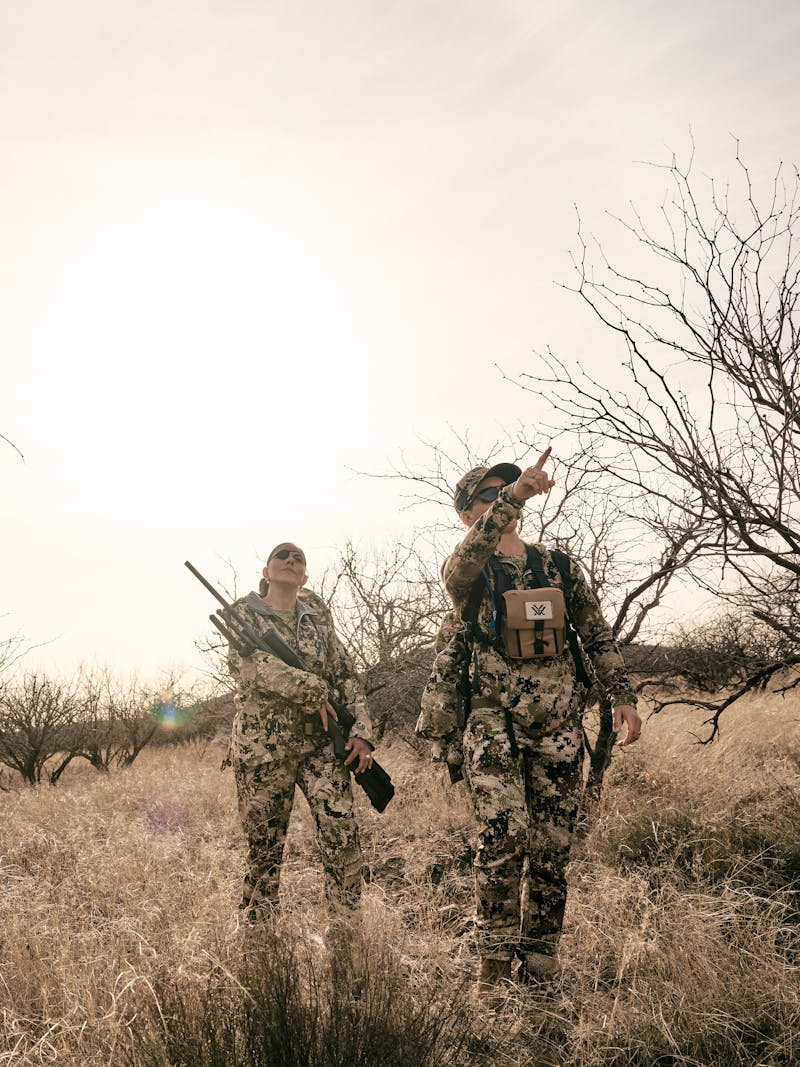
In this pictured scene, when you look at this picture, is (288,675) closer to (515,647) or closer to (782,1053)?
(515,647)

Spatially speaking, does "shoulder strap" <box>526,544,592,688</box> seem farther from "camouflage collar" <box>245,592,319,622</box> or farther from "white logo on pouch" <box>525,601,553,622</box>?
"camouflage collar" <box>245,592,319,622</box>

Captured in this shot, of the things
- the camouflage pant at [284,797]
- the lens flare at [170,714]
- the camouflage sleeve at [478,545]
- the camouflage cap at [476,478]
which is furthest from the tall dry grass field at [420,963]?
the lens flare at [170,714]

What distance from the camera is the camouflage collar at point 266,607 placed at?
3.80 metres

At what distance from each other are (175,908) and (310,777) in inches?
31.7

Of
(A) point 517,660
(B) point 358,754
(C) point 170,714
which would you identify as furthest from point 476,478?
(C) point 170,714

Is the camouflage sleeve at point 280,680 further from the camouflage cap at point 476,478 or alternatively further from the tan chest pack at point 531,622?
the camouflage cap at point 476,478

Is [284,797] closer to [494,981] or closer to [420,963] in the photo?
[420,963]

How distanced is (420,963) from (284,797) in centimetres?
105

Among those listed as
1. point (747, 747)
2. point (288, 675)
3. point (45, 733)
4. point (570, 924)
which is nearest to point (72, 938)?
point (288, 675)

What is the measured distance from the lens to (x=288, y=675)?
348cm

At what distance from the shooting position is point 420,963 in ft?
9.11

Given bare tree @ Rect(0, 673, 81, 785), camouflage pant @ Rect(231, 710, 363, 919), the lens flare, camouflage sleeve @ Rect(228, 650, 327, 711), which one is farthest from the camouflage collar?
the lens flare

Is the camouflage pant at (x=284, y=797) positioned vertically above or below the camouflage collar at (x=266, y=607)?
below

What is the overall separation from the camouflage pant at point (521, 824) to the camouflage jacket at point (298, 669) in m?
0.79
